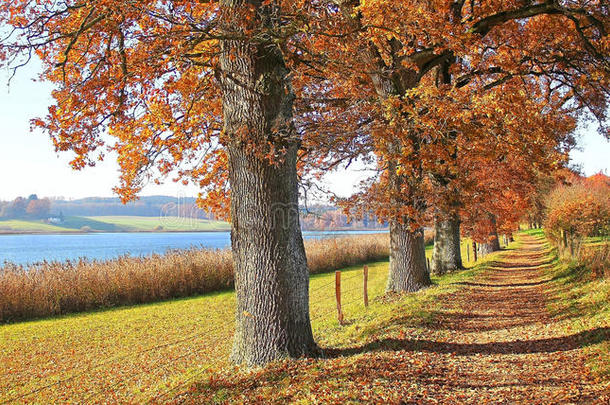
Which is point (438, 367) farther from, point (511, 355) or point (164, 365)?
point (164, 365)

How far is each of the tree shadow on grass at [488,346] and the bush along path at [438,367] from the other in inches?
0.6

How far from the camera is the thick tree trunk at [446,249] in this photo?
18734 mm

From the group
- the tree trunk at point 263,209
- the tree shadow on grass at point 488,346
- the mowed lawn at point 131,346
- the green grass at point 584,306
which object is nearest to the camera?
the green grass at point 584,306

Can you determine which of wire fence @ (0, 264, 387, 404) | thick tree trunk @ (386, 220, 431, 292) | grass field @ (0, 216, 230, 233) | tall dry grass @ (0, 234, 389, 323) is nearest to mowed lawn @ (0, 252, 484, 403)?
wire fence @ (0, 264, 387, 404)

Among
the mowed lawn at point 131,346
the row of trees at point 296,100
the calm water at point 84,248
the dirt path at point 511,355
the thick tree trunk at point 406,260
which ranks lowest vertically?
the calm water at point 84,248

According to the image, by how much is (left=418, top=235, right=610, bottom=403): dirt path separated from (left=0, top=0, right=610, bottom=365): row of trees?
2.25m

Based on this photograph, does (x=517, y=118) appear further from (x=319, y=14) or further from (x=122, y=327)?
(x=122, y=327)

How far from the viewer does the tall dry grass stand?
54.5ft

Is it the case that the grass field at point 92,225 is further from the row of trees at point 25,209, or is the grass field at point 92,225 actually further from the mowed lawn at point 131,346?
the mowed lawn at point 131,346

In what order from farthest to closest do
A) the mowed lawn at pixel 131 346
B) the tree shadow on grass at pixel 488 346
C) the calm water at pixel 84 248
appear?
1. the calm water at pixel 84 248
2. the mowed lawn at pixel 131 346
3. the tree shadow on grass at pixel 488 346

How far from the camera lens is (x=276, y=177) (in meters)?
6.90

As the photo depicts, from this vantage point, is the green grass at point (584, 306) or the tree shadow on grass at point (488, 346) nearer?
the green grass at point (584, 306)

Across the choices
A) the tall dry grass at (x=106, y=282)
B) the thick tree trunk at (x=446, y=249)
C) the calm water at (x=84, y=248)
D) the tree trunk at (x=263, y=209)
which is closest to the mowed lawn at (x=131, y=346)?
the tall dry grass at (x=106, y=282)

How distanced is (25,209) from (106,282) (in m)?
132
